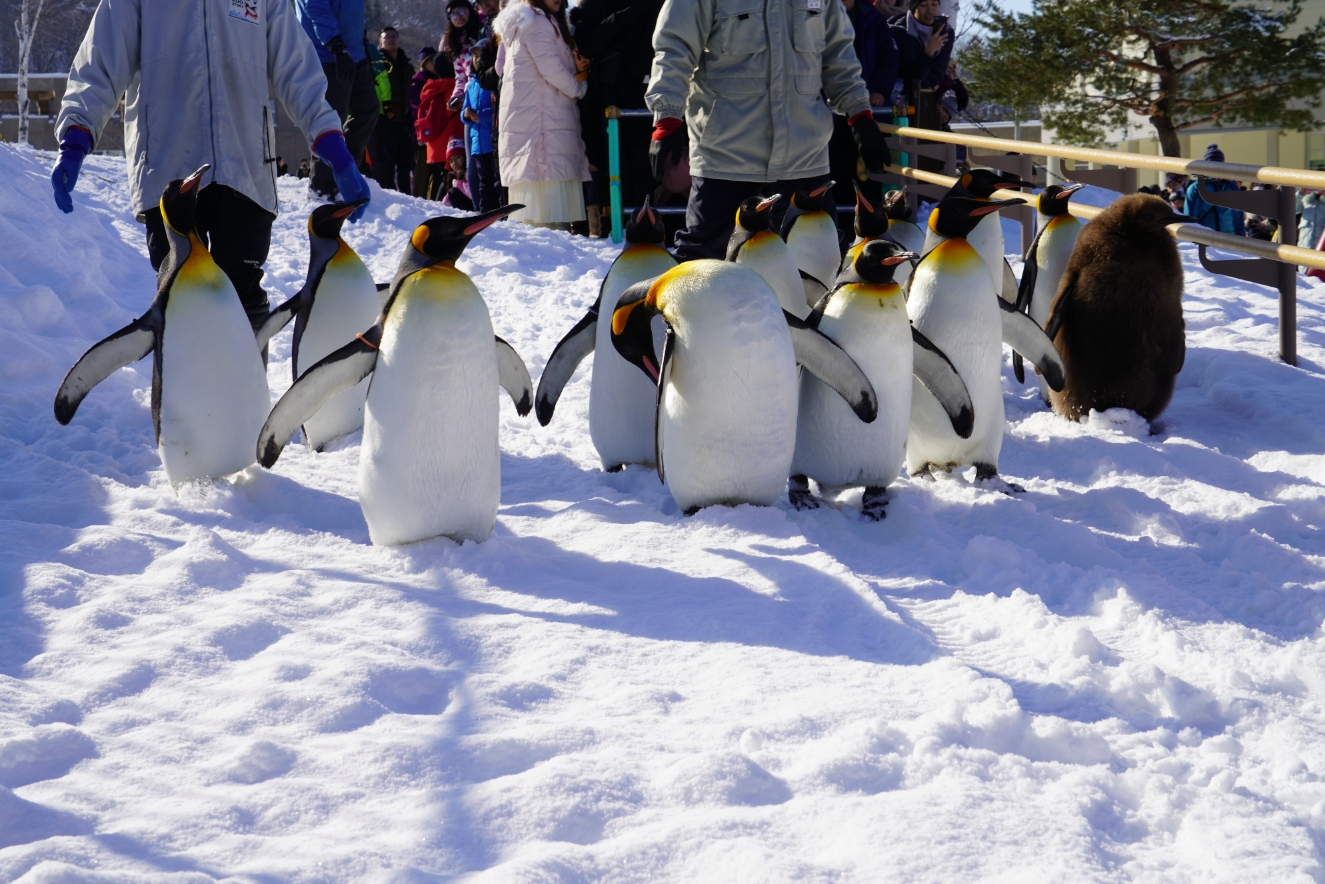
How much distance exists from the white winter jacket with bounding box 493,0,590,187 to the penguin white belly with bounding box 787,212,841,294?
3.85 metres

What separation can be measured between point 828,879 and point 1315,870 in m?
0.57

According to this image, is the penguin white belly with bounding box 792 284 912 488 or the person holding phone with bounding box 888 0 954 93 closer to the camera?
the penguin white belly with bounding box 792 284 912 488

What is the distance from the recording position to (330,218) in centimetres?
349

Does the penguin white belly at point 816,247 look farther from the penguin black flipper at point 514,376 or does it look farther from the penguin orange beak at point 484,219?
the penguin orange beak at point 484,219

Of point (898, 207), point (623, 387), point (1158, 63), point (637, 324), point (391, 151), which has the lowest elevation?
point (623, 387)

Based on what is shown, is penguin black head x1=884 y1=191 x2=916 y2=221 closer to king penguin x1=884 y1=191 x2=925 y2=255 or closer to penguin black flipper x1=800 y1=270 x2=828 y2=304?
king penguin x1=884 y1=191 x2=925 y2=255

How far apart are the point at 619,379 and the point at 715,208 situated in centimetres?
118

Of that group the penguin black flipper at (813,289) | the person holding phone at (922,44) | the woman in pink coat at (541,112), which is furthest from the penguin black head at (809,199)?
the person holding phone at (922,44)

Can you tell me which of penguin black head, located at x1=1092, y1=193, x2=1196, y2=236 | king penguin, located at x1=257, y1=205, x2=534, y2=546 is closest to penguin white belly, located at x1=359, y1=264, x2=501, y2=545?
king penguin, located at x1=257, y1=205, x2=534, y2=546

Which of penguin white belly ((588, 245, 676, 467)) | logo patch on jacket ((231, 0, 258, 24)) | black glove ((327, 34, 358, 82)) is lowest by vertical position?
penguin white belly ((588, 245, 676, 467))

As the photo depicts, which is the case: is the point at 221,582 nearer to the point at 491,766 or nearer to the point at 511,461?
the point at 491,766

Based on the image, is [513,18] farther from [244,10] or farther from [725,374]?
[725,374]

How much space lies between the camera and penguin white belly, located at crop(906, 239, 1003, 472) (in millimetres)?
3176

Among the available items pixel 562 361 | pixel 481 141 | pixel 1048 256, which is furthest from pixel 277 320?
pixel 481 141
